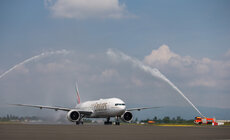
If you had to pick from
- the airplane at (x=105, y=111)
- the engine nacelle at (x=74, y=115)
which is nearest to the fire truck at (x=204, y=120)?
the airplane at (x=105, y=111)

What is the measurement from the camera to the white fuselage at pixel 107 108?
65.7 meters

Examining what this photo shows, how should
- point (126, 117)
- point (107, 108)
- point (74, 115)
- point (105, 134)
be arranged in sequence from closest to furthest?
point (105, 134) < point (107, 108) < point (126, 117) < point (74, 115)

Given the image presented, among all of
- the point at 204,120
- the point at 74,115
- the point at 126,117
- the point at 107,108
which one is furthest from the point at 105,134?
the point at 204,120

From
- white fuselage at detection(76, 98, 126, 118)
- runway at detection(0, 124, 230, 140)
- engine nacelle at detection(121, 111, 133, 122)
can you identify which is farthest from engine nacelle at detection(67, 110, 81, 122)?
runway at detection(0, 124, 230, 140)

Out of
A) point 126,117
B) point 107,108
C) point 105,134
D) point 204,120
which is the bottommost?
point 105,134

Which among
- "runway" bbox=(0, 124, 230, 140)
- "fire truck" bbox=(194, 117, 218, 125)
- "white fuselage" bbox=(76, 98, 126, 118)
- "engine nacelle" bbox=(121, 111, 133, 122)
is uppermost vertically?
"white fuselage" bbox=(76, 98, 126, 118)

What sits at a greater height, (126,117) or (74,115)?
(74,115)

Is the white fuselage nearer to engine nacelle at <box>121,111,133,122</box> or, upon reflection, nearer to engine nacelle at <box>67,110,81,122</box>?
engine nacelle at <box>121,111,133,122</box>

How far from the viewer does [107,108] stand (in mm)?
68000

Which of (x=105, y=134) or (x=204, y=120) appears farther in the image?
(x=204, y=120)

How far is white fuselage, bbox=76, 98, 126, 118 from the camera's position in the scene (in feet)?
216

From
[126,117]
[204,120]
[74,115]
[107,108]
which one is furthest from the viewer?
[74,115]

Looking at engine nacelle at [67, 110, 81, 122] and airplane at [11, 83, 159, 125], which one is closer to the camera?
airplane at [11, 83, 159, 125]

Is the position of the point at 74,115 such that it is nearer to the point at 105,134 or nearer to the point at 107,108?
the point at 107,108
